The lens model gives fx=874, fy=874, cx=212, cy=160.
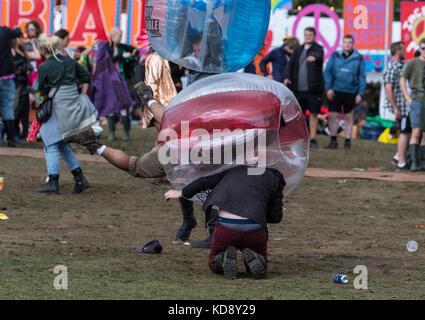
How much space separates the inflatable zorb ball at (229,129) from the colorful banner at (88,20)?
14073 millimetres

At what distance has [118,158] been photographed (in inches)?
300

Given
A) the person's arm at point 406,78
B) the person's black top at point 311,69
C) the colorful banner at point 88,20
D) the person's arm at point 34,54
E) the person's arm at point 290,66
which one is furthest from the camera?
the colorful banner at point 88,20

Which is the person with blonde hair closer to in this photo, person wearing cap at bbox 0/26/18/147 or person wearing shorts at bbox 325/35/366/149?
person wearing cap at bbox 0/26/18/147

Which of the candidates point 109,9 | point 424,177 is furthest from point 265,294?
point 109,9

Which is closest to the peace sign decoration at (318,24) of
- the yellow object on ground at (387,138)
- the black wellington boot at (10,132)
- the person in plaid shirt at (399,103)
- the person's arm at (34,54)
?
the yellow object on ground at (387,138)

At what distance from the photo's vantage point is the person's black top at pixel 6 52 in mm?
14234

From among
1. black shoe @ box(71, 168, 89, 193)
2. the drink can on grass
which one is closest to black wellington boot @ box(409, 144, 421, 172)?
black shoe @ box(71, 168, 89, 193)

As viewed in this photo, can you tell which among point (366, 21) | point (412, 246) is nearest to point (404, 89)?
point (412, 246)

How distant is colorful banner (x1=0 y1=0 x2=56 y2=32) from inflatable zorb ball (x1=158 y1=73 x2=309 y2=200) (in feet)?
47.5

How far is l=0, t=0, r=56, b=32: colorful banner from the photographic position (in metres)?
20.4

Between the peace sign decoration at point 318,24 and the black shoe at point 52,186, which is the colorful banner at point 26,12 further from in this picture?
the black shoe at point 52,186

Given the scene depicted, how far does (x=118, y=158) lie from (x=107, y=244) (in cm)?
79

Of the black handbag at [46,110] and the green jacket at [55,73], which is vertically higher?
the green jacket at [55,73]

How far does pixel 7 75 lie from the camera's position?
47.1 ft
